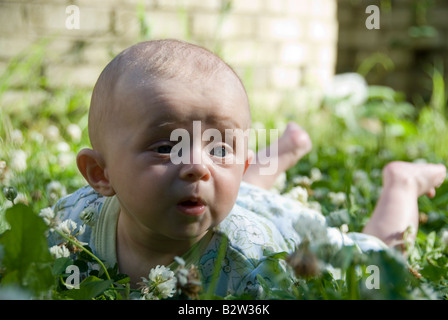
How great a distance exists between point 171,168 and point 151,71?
0.21 m

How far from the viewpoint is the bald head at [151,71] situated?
1.15 metres

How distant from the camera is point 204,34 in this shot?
12.7ft

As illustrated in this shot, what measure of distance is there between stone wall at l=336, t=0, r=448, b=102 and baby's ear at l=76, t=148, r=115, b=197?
5144mm

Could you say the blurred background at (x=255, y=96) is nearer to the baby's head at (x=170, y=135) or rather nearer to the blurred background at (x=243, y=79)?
the blurred background at (x=243, y=79)

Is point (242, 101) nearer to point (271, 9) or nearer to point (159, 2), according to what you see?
point (159, 2)

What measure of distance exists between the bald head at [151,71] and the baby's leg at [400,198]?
751 mm

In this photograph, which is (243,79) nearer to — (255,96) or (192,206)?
(255,96)

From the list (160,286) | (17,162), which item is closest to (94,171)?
(160,286)

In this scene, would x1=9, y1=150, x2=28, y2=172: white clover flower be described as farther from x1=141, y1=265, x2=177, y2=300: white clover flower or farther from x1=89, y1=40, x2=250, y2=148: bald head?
x1=141, y1=265, x2=177, y2=300: white clover flower

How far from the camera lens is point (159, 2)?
3.68 metres

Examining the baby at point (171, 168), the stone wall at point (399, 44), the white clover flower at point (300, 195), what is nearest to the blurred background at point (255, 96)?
the white clover flower at point (300, 195)

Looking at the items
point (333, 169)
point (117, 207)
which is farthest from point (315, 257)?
point (333, 169)

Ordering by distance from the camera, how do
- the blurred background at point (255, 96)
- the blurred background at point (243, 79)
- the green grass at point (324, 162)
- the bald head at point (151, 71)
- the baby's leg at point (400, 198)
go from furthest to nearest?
1. the blurred background at point (243, 79)
2. the blurred background at point (255, 96)
3. the baby's leg at point (400, 198)
4. the bald head at point (151, 71)
5. the green grass at point (324, 162)

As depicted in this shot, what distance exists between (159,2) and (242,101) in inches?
105
